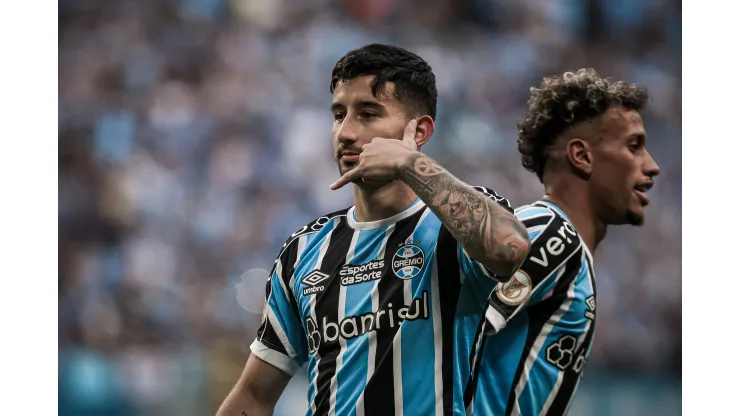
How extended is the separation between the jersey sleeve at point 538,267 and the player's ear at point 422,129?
19.3 inches

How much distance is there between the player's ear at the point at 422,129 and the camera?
7.50 feet

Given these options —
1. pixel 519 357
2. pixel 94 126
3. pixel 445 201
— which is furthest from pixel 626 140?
pixel 94 126

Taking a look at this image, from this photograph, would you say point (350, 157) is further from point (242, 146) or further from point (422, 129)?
point (242, 146)

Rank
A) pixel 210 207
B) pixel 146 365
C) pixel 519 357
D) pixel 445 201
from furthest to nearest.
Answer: pixel 210 207, pixel 146 365, pixel 519 357, pixel 445 201

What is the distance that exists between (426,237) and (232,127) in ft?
14.7

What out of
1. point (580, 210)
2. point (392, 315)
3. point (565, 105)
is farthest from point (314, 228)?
point (565, 105)

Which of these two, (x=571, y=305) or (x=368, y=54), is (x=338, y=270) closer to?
(x=368, y=54)

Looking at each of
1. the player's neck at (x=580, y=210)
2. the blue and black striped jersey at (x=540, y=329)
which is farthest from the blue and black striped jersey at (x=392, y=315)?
the player's neck at (x=580, y=210)

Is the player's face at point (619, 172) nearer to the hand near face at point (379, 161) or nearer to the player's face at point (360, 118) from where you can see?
the player's face at point (360, 118)

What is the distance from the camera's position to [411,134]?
2.22m

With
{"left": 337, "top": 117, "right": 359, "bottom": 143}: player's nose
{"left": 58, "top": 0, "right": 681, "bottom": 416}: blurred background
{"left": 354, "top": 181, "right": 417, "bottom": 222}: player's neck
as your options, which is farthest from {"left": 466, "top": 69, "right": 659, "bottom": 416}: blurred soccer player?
{"left": 58, "top": 0, "right": 681, "bottom": 416}: blurred background

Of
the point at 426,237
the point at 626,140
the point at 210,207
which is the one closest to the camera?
the point at 426,237

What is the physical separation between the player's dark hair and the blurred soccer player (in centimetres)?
59

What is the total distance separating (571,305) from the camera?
2.60 m
